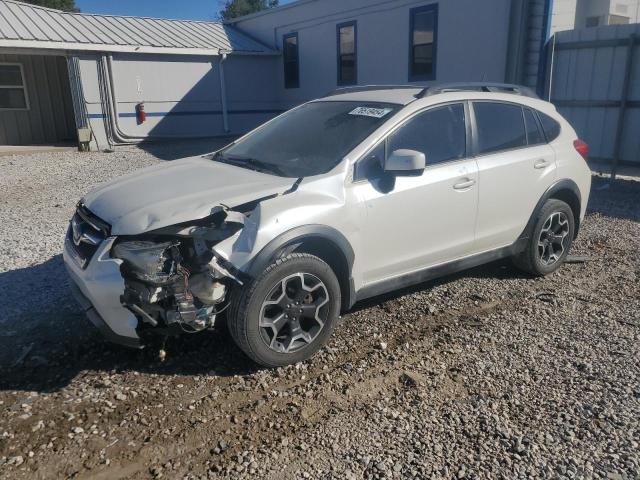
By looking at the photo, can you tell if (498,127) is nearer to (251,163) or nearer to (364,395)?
(251,163)

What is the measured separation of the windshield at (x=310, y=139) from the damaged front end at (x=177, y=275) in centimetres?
91

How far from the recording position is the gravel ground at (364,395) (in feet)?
8.95

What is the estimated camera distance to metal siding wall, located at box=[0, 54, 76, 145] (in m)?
15.7

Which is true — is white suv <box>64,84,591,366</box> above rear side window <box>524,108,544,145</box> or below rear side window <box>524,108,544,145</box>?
below

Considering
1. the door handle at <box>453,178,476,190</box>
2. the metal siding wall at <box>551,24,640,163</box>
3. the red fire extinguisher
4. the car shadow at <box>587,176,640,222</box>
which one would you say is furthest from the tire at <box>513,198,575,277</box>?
the red fire extinguisher

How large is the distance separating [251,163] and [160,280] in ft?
4.69

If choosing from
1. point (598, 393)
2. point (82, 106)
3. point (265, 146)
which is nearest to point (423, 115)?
point (265, 146)

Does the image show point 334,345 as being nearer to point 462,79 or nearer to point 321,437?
point 321,437

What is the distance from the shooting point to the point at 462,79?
13.0 meters

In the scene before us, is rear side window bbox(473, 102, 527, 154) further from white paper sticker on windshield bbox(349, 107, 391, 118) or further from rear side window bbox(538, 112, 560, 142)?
white paper sticker on windshield bbox(349, 107, 391, 118)

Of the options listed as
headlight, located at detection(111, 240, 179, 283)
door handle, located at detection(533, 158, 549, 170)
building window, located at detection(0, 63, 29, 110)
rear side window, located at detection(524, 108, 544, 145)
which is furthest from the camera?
building window, located at detection(0, 63, 29, 110)

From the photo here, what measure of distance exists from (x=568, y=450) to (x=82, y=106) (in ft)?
50.5

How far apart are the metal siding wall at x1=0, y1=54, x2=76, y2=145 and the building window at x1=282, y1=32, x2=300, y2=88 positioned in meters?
7.21

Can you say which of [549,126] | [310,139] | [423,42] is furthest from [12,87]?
[549,126]
